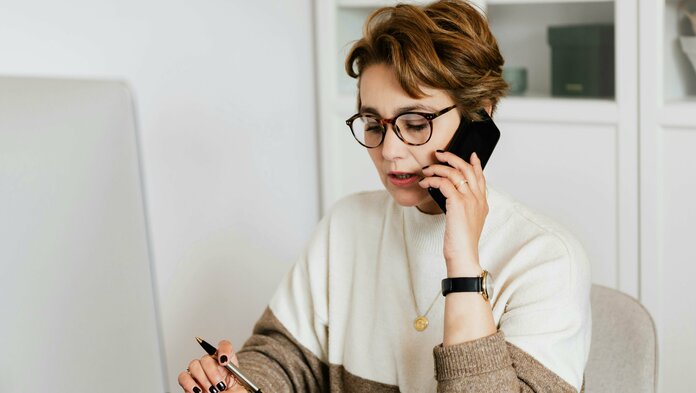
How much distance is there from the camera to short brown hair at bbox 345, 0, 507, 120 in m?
1.35

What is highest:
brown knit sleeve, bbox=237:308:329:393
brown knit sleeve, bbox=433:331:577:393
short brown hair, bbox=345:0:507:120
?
short brown hair, bbox=345:0:507:120

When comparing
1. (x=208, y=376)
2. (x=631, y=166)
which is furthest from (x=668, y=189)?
(x=208, y=376)

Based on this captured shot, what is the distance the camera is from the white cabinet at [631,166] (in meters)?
2.17

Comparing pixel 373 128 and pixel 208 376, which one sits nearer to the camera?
pixel 208 376

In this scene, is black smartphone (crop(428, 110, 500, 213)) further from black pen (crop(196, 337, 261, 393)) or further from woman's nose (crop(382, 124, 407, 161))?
black pen (crop(196, 337, 261, 393))

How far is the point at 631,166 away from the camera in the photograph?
88.1 inches

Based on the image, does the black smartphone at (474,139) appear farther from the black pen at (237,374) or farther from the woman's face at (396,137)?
the black pen at (237,374)

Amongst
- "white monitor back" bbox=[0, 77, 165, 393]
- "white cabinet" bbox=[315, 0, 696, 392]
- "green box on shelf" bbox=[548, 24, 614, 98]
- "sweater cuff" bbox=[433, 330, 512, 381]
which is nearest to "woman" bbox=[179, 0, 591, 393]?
"sweater cuff" bbox=[433, 330, 512, 381]

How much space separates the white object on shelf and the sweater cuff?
1.26 meters

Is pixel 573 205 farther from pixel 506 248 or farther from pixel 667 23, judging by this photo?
pixel 506 248

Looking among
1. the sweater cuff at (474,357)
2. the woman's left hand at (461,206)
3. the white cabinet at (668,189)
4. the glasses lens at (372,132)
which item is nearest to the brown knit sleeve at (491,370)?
the sweater cuff at (474,357)

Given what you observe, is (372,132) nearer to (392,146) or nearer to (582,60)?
(392,146)

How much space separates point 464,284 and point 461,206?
4.6 inches

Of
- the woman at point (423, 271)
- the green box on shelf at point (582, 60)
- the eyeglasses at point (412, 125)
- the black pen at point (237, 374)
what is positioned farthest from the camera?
the green box on shelf at point (582, 60)
